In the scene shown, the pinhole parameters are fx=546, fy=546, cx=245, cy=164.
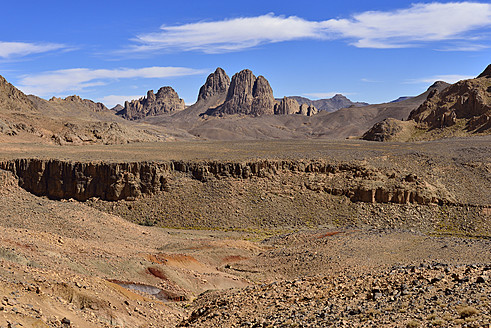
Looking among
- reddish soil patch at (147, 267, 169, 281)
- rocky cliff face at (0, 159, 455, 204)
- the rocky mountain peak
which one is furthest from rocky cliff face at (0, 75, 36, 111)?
reddish soil patch at (147, 267, 169, 281)

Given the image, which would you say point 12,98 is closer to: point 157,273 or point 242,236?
point 242,236

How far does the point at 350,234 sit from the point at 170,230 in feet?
46.4

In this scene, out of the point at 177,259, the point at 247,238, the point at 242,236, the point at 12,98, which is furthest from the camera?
the point at 12,98

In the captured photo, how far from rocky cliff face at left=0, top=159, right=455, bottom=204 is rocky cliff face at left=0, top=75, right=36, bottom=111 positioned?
63247 millimetres

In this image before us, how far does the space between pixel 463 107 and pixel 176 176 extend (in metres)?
67.5

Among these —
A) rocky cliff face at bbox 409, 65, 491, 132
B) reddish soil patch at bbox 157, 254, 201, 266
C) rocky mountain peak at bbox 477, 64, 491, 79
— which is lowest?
reddish soil patch at bbox 157, 254, 201, 266

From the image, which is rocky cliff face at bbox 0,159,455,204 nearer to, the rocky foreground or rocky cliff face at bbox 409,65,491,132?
the rocky foreground

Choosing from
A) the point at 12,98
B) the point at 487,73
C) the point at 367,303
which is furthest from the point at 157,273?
the point at 12,98

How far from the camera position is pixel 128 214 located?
46.2 meters

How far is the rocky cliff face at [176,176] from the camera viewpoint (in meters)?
47.5

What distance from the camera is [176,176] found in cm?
4906

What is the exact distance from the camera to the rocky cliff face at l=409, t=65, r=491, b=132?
9200 cm

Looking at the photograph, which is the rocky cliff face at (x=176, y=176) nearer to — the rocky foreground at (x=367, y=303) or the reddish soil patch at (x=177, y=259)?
the reddish soil patch at (x=177, y=259)

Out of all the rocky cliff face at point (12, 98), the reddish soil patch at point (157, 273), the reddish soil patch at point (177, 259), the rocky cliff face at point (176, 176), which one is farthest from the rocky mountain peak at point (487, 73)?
the reddish soil patch at point (157, 273)
